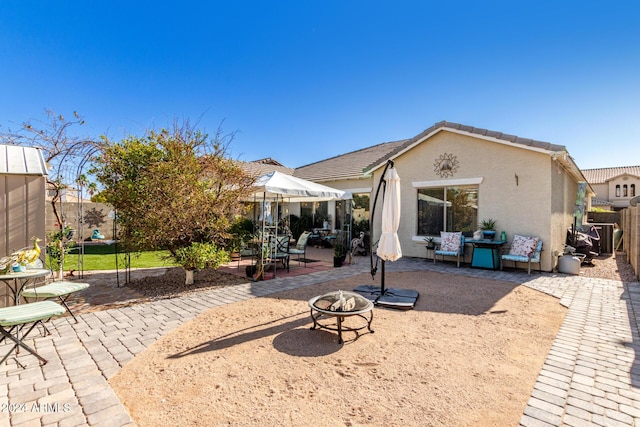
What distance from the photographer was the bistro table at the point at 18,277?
4.03m

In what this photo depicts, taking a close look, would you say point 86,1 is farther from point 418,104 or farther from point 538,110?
point 538,110

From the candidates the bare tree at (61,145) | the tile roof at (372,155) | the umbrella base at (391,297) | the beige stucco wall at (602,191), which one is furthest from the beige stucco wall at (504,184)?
the beige stucco wall at (602,191)

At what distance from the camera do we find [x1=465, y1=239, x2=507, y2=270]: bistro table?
1000cm

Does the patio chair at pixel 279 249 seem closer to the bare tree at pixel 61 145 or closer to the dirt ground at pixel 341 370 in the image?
the dirt ground at pixel 341 370

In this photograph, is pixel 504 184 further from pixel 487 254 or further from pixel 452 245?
pixel 452 245

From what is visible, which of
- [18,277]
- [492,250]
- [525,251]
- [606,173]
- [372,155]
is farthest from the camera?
[606,173]

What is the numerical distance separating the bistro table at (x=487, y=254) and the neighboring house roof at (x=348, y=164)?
678 cm

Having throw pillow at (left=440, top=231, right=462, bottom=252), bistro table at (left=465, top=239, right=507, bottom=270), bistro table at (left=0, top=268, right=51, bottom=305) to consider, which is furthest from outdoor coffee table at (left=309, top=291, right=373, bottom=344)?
throw pillow at (left=440, top=231, right=462, bottom=252)

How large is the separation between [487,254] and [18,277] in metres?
11.3

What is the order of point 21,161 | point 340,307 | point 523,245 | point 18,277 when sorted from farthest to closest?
point 523,245, point 21,161, point 340,307, point 18,277

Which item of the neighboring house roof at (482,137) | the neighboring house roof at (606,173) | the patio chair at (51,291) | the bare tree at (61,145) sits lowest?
the patio chair at (51,291)

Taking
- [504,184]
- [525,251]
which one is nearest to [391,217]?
[525,251]

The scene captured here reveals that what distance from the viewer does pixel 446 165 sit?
37.9 ft

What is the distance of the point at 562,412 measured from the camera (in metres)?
2.77
